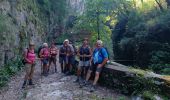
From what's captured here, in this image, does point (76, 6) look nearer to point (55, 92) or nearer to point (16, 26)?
point (16, 26)

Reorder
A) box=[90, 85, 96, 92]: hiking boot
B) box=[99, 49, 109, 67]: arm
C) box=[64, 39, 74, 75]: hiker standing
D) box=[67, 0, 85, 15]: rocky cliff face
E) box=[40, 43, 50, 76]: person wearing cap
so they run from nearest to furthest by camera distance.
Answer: box=[90, 85, 96, 92]: hiking boot < box=[99, 49, 109, 67]: arm < box=[64, 39, 74, 75]: hiker standing < box=[40, 43, 50, 76]: person wearing cap < box=[67, 0, 85, 15]: rocky cliff face

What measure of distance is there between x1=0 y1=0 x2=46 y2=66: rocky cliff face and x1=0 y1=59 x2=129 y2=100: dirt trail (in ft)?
12.1

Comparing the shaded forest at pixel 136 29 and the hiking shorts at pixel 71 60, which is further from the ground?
the shaded forest at pixel 136 29

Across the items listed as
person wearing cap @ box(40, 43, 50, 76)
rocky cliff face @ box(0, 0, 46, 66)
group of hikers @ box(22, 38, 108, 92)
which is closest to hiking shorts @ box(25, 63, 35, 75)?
group of hikers @ box(22, 38, 108, 92)

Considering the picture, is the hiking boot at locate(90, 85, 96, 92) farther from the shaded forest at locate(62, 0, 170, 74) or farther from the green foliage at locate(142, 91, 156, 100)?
the shaded forest at locate(62, 0, 170, 74)

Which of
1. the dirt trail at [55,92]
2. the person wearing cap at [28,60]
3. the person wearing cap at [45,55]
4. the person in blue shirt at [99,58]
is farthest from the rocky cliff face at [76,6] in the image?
the person in blue shirt at [99,58]

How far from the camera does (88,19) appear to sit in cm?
3941

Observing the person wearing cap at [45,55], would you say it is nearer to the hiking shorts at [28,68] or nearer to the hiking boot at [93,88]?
the hiking shorts at [28,68]

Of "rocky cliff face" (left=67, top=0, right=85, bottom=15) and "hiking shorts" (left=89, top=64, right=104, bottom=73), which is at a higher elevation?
"rocky cliff face" (left=67, top=0, right=85, bottom=15)

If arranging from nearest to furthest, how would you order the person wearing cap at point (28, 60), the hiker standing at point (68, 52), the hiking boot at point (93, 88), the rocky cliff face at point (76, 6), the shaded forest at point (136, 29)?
1. the hiking boot at point (93, 88)
2. the person wearing cap at point (28, 60)
3. the hiker standing at point (68, 52)
4. the shaded forest at point (136, 29)
5. the rocky cliff face at point (76, 6)

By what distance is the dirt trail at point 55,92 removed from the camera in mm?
10773

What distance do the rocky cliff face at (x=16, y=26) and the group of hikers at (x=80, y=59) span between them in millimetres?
2713

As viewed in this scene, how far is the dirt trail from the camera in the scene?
35.3 feet

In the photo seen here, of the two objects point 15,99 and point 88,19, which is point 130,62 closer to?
point 88,19
